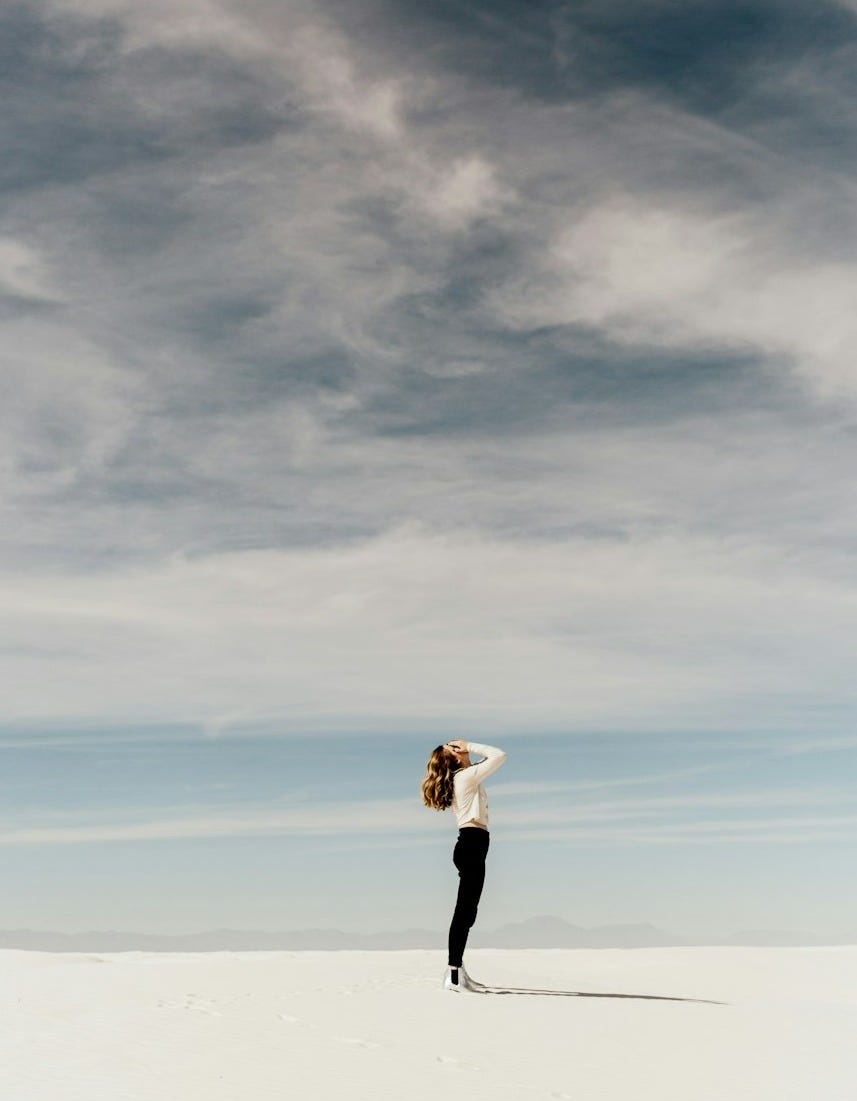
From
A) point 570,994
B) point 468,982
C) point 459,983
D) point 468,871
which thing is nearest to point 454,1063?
point 468,871

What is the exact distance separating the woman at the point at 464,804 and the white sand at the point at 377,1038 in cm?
109

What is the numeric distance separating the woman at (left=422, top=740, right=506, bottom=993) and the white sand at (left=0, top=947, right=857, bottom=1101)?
1.09 meters

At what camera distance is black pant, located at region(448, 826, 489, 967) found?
1391 cm

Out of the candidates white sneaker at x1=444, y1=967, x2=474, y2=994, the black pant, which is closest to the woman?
the black pant

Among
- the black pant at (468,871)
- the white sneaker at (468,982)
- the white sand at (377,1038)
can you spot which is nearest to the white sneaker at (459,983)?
the white sneaker at (468,982)

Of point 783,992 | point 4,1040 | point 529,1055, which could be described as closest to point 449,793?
point 529,1055

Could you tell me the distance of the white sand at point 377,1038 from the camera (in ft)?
31.4

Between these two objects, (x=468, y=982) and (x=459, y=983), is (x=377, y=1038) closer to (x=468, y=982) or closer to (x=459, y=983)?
(x=459, y=983)

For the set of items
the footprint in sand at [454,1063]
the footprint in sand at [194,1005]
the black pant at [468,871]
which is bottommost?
the footprint in sand at [454,1063]

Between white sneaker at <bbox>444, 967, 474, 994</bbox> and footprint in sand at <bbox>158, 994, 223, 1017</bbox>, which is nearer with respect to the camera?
footprint in sand at <bbox>158, 994, 223, 1017</bbox>

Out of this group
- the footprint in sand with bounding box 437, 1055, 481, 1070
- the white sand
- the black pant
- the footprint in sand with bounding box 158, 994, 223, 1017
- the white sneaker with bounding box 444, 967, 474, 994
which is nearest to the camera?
the white sand

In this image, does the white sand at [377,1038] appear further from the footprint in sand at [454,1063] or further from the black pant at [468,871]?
the black pant at [468,871]

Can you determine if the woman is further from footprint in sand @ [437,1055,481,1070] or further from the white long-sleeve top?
footprint in sand @ [437,1055,481,1070]

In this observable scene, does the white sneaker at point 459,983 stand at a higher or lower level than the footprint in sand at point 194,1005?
higher
